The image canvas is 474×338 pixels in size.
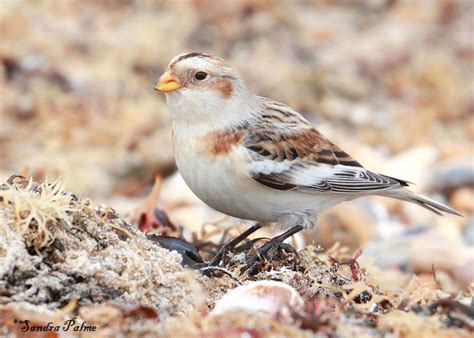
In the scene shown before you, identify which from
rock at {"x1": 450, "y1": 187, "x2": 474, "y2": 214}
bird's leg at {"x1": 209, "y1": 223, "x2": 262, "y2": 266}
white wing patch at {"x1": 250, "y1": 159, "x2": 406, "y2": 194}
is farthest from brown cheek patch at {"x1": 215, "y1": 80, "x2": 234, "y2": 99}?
rock at {"x1": 450, "y1": 187, "x2": 474, "y2": 214}

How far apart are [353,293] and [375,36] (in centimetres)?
771

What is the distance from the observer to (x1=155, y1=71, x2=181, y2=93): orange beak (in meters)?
4.52

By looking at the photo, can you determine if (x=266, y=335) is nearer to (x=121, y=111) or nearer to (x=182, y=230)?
(x=182, y=230)

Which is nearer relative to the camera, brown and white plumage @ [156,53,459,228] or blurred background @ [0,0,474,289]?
brown and white plumage @ [156,53,459,228]

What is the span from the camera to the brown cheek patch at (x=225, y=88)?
4.73 metres

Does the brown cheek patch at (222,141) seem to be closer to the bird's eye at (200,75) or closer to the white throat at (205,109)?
the white throat at (205,109)

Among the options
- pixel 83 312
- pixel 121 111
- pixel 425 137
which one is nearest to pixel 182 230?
pixel 83 312

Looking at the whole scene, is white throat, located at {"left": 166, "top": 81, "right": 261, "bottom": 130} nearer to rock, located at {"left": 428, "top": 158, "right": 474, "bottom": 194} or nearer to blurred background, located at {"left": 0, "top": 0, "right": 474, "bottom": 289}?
blurred background, located at {"left": 0, "top": 0, "right": 474, "bottom": 289}

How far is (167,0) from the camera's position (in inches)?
408

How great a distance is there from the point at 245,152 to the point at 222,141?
123 mm

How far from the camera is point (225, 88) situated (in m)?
4.76

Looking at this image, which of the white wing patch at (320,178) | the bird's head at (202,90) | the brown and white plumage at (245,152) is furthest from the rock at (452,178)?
the bird's head at (202,90)

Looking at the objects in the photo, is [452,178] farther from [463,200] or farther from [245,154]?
[245,154]

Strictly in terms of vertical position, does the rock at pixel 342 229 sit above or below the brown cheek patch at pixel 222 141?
above
